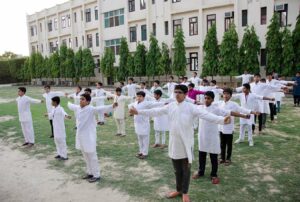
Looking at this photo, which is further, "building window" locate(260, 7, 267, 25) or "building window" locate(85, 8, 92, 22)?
"building window" locate(85, 8, 92, 22)

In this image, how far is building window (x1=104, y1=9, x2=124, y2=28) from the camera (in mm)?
31766

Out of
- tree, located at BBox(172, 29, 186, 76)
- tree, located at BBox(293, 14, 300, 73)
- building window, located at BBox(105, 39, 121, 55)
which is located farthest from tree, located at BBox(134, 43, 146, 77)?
tree, located at BBox(293, 14, 300, 73)

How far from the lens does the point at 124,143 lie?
8789 mm

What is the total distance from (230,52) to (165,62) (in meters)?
6.30

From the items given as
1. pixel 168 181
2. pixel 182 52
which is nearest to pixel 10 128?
pixel 168 181

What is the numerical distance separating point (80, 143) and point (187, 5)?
2223 centimetres

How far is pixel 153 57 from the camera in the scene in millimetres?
25984

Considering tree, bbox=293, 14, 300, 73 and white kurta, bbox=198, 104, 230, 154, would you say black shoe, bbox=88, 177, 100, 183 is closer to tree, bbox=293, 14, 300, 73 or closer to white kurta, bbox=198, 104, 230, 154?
white kurta, bbox=198, 104, 230, 154

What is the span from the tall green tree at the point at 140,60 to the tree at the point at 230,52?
331 inches

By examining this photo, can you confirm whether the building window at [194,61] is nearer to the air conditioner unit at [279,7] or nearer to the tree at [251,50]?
the tree at [251,50]

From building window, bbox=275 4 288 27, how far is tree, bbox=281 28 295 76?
8.29 feet

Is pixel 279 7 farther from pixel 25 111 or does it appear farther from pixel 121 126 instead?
pixel 25 111

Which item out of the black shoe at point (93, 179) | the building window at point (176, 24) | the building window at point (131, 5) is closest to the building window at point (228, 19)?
the building window at point (176, 24)

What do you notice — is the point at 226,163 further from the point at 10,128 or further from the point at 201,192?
the point at 10,128
